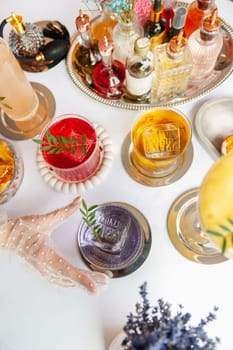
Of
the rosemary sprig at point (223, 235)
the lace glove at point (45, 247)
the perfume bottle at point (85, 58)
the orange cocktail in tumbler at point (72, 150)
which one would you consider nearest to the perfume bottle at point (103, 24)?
the perfume bottle at point (85, 58)

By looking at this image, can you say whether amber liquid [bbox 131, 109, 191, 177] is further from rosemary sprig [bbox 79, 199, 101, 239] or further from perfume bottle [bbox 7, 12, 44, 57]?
perfume bottle [bbox 7, 12, 44, 57]

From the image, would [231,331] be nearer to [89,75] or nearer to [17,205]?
[17,205]

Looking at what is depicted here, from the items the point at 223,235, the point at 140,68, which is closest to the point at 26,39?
the point at 140,68

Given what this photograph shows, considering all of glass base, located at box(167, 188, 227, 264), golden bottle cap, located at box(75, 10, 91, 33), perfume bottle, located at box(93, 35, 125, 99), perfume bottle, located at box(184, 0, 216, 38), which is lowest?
glass base, located at box(167, 188, 227, 264)

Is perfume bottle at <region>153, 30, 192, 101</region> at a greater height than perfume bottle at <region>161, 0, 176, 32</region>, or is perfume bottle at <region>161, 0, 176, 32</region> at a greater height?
perfume bottle at <region>161, 0, 176, 32</region>

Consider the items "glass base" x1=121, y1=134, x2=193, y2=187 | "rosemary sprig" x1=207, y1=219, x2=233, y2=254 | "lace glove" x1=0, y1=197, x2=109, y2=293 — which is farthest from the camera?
"glass base" x1=121, y1=134, x2=193, y2=187

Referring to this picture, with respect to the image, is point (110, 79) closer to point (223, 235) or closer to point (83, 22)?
point (83, 22)

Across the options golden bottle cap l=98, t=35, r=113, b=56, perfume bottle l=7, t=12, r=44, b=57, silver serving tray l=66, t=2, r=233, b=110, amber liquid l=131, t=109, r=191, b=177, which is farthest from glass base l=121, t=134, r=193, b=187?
perfume bottle l=7, t=12, r=44, b=57

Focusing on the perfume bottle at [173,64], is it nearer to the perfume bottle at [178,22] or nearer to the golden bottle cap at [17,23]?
the perfume bottle at [178,22]
